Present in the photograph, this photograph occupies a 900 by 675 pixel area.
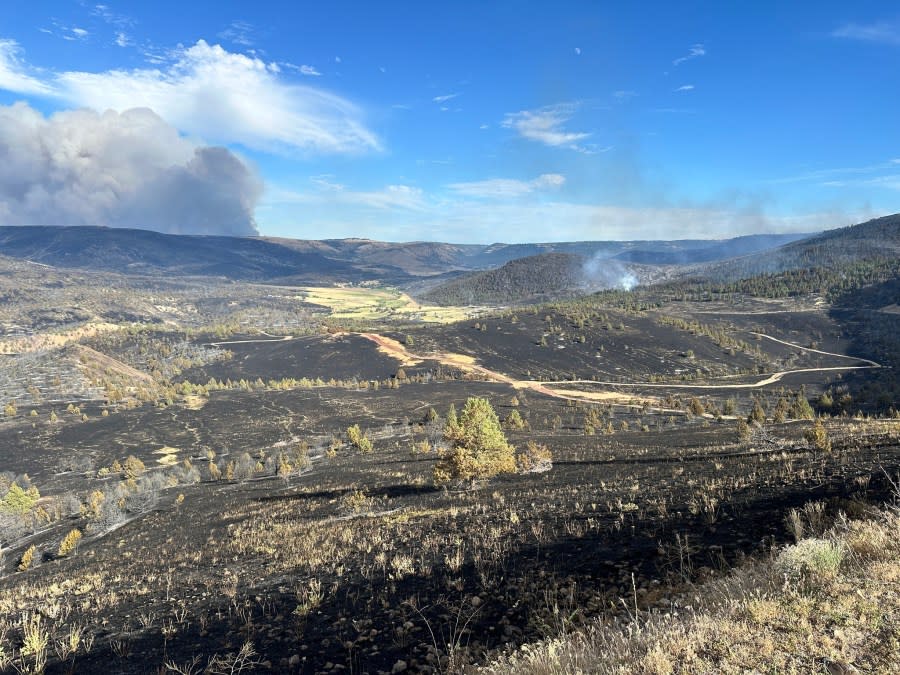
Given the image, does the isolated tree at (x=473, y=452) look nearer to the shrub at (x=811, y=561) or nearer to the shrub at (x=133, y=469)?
the shrub at (x=811, y=561)

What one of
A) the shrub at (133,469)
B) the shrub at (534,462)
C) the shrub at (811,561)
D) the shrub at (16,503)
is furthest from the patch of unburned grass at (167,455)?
the shrub at (811,561)

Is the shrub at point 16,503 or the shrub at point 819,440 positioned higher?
the shrub at point 819,440

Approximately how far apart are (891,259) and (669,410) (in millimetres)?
192989

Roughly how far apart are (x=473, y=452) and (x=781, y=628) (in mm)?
22644

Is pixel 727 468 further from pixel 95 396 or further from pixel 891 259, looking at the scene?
pixel 891 259

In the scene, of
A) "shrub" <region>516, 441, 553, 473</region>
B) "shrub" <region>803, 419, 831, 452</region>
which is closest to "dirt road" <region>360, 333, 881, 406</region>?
"shrub" <region>516, 441, 553, 473</region>

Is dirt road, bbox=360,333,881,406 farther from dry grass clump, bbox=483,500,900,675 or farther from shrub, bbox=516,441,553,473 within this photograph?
dry grass clump, bbox=483,500,900,675

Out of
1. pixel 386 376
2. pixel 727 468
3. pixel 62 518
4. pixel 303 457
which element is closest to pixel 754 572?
pixel 727 468

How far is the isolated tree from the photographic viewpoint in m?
25.8

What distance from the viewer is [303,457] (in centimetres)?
4522

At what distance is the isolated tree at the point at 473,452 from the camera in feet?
84.7

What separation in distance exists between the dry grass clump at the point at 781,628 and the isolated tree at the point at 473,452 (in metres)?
20.6

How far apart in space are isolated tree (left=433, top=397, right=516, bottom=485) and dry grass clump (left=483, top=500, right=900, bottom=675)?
→ 20.6 meters

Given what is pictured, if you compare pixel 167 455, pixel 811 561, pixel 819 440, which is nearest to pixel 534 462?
pixel 819 440
